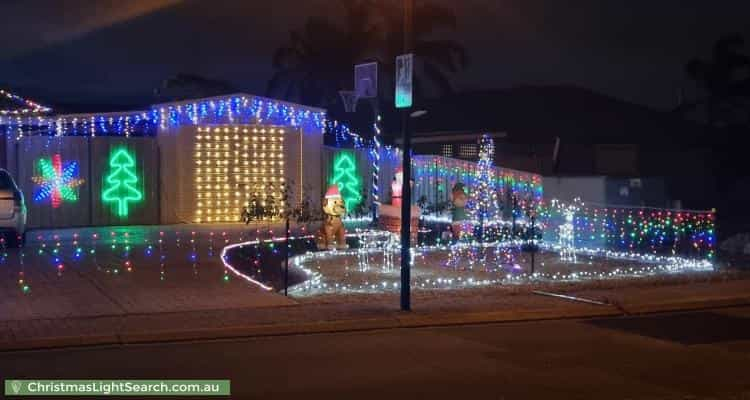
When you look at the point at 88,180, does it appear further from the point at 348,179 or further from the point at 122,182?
the point at 348,179

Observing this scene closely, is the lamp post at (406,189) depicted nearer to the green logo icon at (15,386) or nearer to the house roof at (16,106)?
the green logo icon at (15,386)

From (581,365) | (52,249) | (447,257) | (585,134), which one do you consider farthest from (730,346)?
(585,134)

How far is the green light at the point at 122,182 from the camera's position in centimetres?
2303

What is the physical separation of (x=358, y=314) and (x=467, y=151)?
25.0 m

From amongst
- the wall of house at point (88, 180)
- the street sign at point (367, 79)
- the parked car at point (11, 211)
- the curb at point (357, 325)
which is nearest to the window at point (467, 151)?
the wall of house at point (88, 180)

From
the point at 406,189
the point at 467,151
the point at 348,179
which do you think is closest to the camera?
the point at 406,189

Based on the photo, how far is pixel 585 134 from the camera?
1483 inches

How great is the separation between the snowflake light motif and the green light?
28.6 inches

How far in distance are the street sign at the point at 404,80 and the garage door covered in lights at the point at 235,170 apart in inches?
427

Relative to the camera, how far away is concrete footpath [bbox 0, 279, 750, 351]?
1124 cm

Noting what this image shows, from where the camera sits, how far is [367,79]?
16797 millimetres

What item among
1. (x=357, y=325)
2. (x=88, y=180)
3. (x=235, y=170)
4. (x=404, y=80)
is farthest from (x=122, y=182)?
(x=357, y=325)

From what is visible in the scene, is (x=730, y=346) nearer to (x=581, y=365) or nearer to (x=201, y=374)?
(x=581, y=365)

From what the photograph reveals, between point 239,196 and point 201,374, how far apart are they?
51.4 feet
